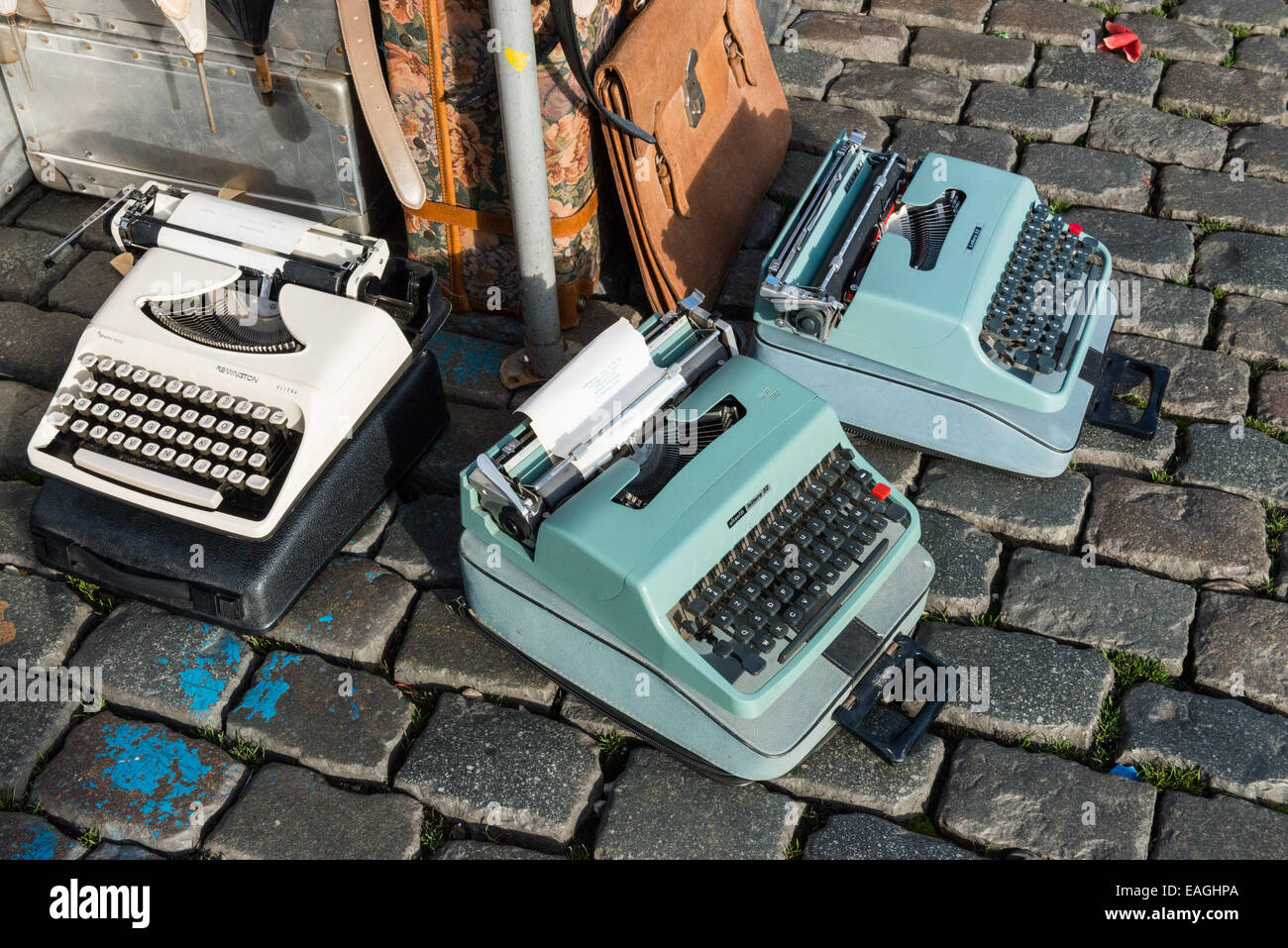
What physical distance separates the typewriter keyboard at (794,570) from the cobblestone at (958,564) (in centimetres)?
53

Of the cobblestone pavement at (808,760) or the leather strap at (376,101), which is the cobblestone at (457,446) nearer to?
the cobblestone pavement at (808,760)

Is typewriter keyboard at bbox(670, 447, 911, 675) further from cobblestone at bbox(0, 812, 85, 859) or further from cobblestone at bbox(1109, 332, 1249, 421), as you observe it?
cobblestone at bbox(0, 812, 85, 859)

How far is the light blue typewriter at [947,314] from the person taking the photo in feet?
14.0

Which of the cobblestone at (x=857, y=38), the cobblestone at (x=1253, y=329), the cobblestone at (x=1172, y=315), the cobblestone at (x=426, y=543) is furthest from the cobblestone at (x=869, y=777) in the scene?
the cobblestone at (x=857, y=38)

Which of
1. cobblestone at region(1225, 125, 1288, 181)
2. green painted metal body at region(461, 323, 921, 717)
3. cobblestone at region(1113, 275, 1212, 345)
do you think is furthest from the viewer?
cobblestone at region(1225, 125, 1288, 181)

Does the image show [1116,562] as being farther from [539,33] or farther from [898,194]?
[539,33]

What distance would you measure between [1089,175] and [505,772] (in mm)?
4081

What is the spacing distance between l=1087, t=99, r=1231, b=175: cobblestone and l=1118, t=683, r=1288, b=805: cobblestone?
3.09 metres

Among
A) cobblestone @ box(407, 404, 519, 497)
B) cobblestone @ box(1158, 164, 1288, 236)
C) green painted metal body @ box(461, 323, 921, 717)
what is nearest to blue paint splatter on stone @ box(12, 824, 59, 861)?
green painted metal body @ box(461, 323, 921, 717)

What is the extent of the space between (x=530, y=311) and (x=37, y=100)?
8.67ft

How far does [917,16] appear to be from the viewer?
21.7 feet

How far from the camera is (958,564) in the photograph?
4.32 meters

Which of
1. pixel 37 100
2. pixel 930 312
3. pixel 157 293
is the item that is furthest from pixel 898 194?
pixel 37 100

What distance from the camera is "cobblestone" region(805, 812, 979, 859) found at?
11.8ft
